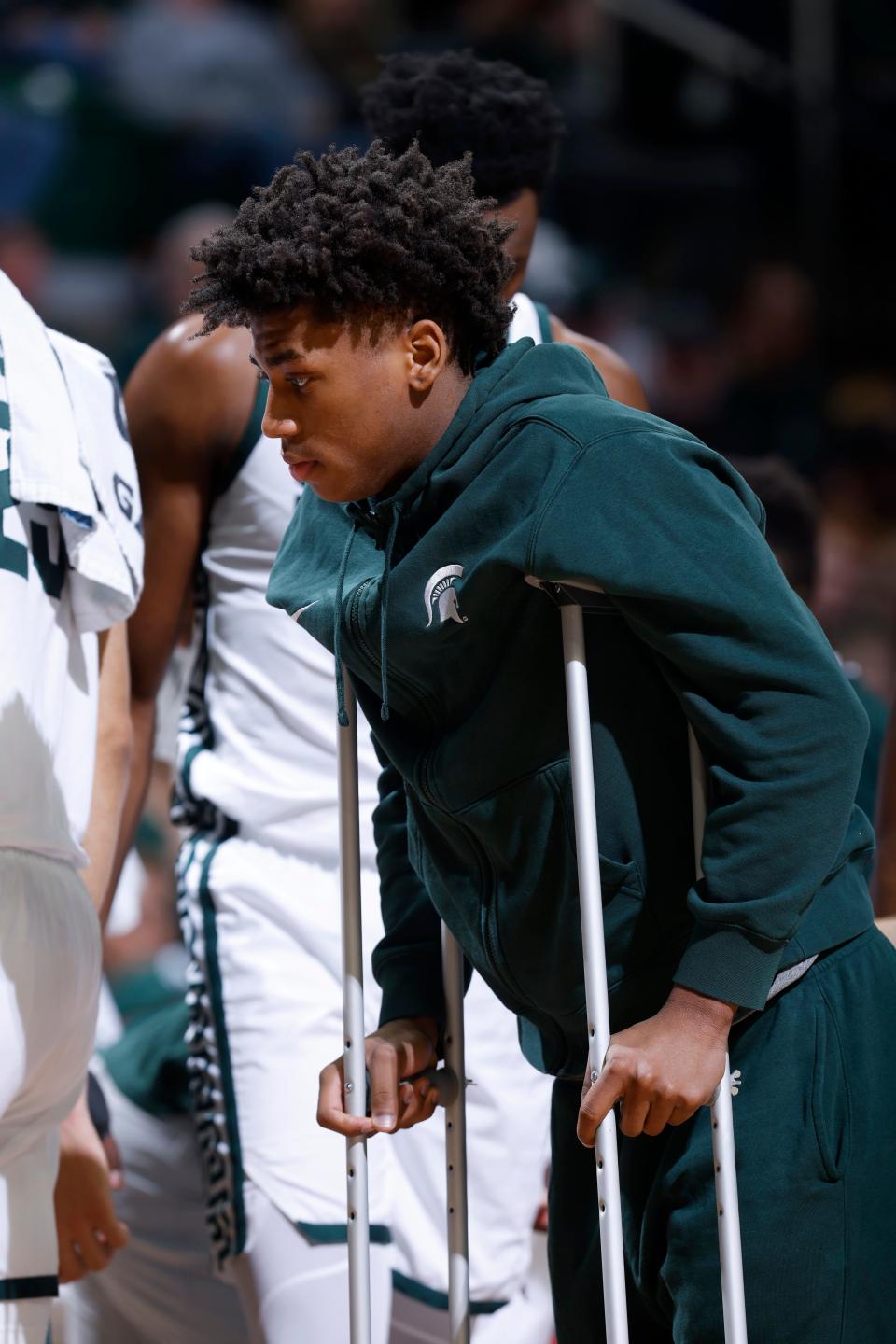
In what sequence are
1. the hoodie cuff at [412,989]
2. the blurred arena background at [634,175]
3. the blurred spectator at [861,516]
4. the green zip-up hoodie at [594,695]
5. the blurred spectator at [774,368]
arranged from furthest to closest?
the blurred arena background at [634,175], the blurred spectator at [774,368], the blurred spectator at [861,516], the hoodie cuff at [412,989], the green zip-up hoodie at [594,695]

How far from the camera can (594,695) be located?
1.90 m

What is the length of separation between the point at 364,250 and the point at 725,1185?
39.2 inches

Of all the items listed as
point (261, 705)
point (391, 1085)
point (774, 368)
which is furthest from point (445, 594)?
point (774, 368)

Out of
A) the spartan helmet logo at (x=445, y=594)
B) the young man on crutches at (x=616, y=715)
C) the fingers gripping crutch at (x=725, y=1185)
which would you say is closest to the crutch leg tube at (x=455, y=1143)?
the young man on crutches at (x=616, y=715)

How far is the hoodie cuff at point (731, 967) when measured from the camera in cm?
174

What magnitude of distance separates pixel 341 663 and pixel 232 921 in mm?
951

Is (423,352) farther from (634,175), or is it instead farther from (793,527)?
(634,175)

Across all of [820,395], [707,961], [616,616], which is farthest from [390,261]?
[820,395]

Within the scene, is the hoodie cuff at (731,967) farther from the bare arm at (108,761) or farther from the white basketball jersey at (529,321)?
the white basketball jersey at (529,321)

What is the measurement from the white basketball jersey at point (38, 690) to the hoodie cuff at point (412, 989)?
43cm

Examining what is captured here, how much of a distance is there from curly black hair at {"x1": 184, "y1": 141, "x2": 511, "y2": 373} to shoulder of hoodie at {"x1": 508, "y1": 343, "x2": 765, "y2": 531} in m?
0.15

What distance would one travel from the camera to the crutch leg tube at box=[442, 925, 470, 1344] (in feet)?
6.80

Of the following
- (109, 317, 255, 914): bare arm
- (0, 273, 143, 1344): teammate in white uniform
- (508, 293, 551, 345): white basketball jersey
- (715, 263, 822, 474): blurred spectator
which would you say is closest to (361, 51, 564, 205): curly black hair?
(508, 293, 551, 345): white basketball jersey

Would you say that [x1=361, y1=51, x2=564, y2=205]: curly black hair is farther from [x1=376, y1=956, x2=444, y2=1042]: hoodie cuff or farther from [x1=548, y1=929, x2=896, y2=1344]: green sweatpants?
[x1=548, y1=929, x2=896, y2=1344]: green sweatpants
